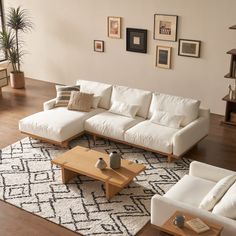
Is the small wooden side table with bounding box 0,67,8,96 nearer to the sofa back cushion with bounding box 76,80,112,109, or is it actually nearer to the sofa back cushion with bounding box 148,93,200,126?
the sofa back cushion with bounding box 76,80,112,109

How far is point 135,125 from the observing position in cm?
633

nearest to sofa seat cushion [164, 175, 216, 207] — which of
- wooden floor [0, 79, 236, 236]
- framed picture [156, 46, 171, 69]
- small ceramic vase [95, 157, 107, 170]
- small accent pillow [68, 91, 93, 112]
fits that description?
wooden floor [0, 79, 236, 236]

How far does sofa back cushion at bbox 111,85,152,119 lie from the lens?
6602 mm

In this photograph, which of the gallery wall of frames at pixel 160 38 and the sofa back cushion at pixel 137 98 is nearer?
the sofa back cushion at pixel 137 98

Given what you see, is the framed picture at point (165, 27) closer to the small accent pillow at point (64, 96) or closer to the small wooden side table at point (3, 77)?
the small accent pillow at point (64, 96)

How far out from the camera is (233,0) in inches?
268

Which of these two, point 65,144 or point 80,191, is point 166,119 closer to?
point 65,144

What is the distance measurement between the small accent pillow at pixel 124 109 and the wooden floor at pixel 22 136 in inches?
42.9

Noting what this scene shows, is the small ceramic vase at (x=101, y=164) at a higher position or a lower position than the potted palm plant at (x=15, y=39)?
lower

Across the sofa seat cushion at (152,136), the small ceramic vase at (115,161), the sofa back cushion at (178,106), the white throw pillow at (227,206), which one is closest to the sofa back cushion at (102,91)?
the sofa back cushion at (178,106)

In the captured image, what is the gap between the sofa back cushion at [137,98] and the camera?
21.7ft

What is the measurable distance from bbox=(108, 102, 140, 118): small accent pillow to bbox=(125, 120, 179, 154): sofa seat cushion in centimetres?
38

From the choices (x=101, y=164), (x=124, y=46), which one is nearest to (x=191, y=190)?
(x=101, y=164)

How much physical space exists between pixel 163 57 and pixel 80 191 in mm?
3651
